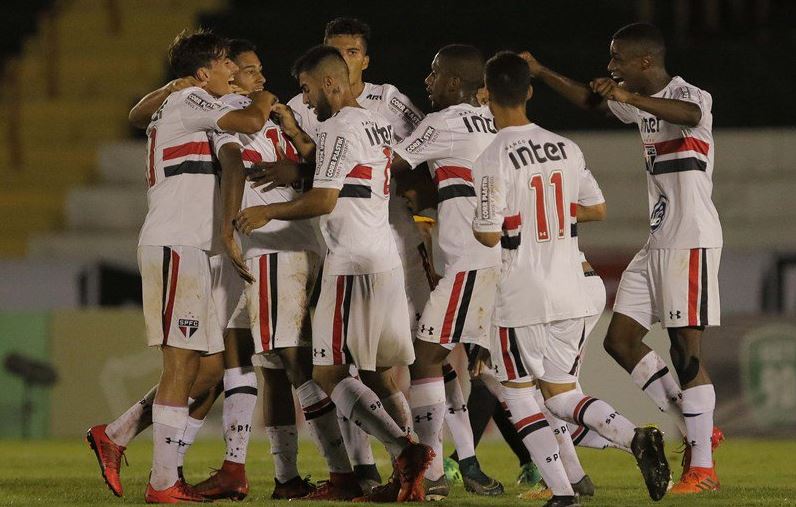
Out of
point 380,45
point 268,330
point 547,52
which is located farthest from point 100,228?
point 268,330

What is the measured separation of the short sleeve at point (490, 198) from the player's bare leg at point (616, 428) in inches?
32.1

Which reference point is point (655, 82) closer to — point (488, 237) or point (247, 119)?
point (488, 237)

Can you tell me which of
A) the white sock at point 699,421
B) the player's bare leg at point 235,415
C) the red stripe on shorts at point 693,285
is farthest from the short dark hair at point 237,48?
the white sock at point 699,421

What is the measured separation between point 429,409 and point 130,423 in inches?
61.8

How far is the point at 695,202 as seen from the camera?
7910 mm

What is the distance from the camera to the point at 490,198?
656 centimetres

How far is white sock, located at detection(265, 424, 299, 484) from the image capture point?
772 cm

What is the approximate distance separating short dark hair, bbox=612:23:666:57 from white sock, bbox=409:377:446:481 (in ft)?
6.81

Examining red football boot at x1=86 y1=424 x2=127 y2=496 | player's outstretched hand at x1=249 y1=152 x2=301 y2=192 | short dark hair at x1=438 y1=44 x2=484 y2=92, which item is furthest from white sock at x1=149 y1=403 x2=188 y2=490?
short dark hair at x1=438 y1=44 x2=484 y2=92

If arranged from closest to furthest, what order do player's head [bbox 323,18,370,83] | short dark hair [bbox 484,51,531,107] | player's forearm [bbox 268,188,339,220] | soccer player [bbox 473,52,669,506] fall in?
soccer player [bbox 473,52,669,506]
short dark hair [bbox 484,51,531,107]
player's forearm [bbox 268,188,339,220]
player's head [bbox 323,18,370,83]

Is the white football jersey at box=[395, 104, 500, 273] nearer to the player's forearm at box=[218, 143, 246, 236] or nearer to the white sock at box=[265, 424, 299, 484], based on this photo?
the player's forearm at box=[218, 143, 246, 236]

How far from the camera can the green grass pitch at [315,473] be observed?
745 centimetres

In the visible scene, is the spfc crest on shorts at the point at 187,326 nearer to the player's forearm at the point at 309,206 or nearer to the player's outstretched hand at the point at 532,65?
the player's forearm at the point at 309,206

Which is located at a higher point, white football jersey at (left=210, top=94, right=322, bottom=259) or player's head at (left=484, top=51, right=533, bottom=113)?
player's head at (left=484, top=51, right=533, bottom=113)
